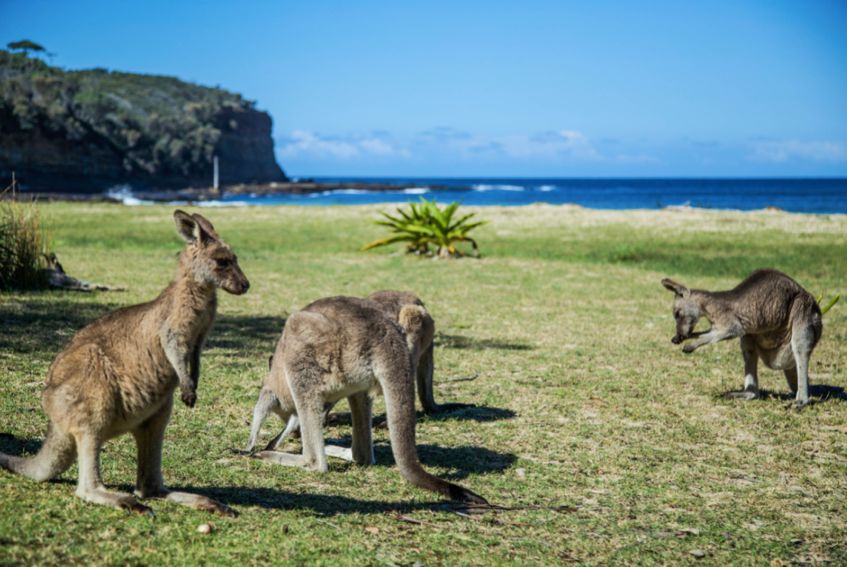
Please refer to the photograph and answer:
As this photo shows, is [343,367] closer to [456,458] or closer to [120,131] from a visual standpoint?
[456,458]

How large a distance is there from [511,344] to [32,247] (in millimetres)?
7006

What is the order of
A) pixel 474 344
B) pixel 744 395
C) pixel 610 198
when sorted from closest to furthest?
pixel 744 395 → pixel 474 344 → pixel 610 198

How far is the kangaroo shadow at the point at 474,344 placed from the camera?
374 inches

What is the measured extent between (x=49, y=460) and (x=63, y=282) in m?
8.90

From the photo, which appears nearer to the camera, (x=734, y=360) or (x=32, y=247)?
(x=734, y=360)

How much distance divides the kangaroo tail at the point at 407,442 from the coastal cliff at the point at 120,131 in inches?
2340

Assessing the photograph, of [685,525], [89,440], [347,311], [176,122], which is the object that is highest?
[176,122]

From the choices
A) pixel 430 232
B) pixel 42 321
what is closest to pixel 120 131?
pixel 430 232

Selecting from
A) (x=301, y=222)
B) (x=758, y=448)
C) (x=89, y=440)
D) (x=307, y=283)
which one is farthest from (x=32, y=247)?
(x=301, y=222)

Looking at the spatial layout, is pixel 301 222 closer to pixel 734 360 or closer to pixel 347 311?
pixel 734 360

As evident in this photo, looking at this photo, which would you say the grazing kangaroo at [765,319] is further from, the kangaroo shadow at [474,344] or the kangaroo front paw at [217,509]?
the kangaroo front paw at [217,509]

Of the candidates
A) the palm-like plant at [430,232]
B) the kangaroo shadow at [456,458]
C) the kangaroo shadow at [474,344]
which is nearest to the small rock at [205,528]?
the kangaroo shadow at [456,458]

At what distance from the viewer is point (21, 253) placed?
469 inches

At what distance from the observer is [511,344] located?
9.68 meters
